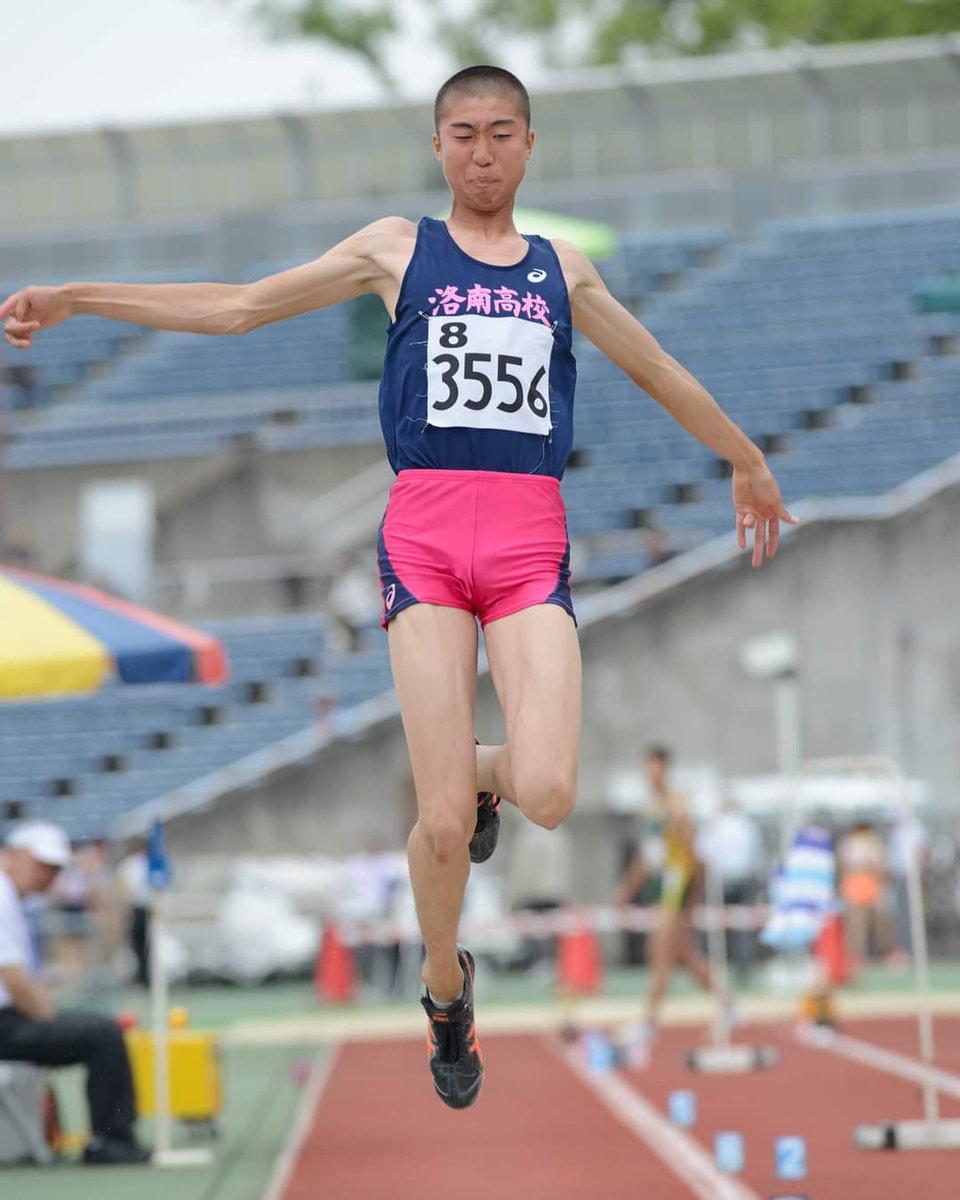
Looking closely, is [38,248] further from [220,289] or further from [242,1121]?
[220,289]

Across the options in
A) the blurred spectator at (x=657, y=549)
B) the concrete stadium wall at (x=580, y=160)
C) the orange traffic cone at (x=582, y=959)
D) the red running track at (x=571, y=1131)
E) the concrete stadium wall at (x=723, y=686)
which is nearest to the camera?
the red running track at (x=571, y=1131)

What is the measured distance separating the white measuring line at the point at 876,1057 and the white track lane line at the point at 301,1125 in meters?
3.34

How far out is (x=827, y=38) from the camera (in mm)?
46062

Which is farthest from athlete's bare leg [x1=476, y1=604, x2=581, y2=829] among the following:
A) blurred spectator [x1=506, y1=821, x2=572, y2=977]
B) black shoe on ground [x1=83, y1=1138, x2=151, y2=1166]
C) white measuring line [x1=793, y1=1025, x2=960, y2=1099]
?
blurred spectator [x1=506, y1=821, x2=572, y2=977]

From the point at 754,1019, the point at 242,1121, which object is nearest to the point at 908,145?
the point at 754,1019

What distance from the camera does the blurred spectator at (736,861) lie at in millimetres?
21272

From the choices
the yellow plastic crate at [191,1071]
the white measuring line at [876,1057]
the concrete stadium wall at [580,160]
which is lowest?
the white measuring line at [876,1057]

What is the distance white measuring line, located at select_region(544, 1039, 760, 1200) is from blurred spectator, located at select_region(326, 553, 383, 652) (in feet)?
39.7

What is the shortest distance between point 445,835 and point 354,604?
2072cm

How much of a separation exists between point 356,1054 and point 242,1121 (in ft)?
13.1

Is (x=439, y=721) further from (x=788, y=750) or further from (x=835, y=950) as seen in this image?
(x=835, y=950)

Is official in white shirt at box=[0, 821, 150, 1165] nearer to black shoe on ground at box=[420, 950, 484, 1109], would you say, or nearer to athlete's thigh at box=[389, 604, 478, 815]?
black shoe on ground at box=[420, 950, 484, 1109]

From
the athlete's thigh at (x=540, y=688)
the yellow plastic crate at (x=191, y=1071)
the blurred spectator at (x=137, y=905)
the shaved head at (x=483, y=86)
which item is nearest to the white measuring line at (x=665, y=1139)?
the yellow plastic crate at (x=191, y=1071)

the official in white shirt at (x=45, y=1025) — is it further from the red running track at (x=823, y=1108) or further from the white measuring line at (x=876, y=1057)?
the white measuring line at (x=876, y=1057)
